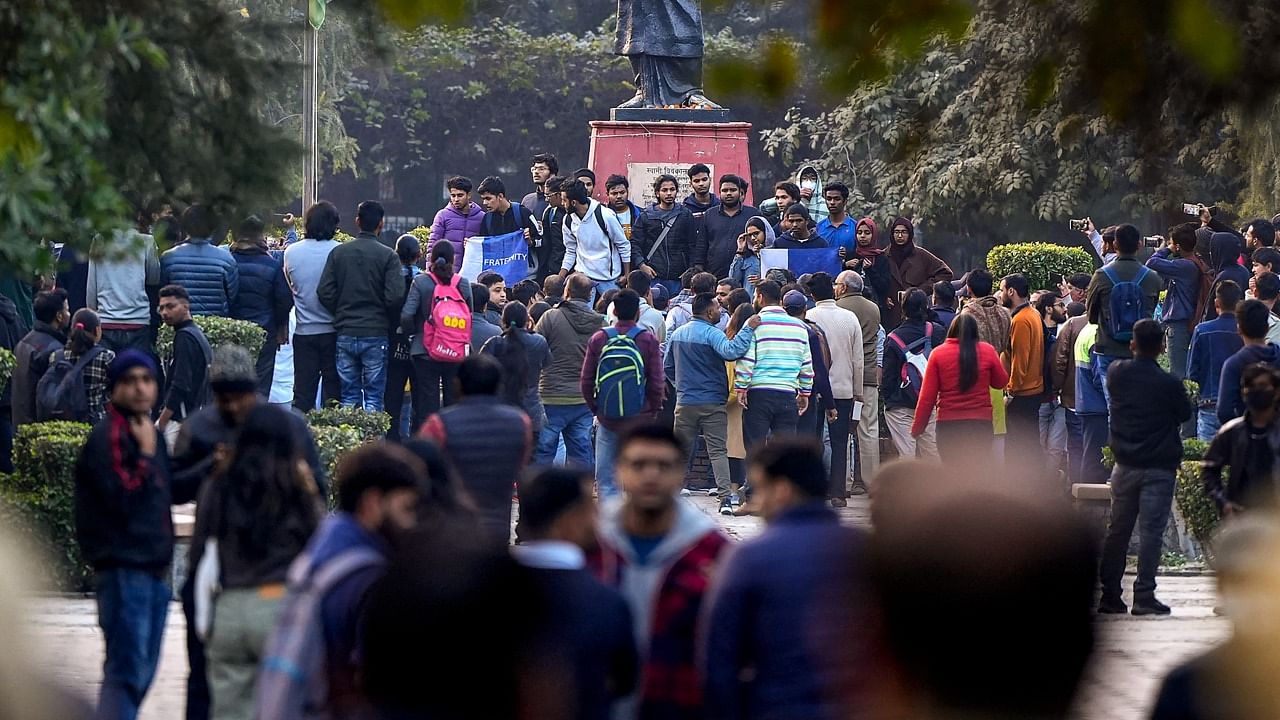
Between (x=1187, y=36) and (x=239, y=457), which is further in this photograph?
(x=239, y=457)

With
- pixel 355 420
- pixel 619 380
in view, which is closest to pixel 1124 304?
pixel 619 380

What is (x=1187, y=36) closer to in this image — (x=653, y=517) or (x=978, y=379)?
(x=653, y=517)

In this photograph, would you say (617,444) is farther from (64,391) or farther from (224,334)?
(224,334)

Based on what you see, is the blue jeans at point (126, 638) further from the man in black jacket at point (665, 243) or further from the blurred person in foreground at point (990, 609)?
the man in black jacket at point (665, 243)

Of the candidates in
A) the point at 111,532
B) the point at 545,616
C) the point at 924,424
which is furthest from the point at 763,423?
the point at 545,616

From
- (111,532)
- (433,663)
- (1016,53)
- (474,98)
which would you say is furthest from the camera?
(474,98)

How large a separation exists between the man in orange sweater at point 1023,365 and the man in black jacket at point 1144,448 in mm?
3960

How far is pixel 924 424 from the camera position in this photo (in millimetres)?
12898

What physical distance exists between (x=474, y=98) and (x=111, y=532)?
4294 centimetres

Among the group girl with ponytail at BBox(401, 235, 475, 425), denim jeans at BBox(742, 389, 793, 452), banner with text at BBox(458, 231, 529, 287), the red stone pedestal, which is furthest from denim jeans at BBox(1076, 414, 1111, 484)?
the red stone pedestal

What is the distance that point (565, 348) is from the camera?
1324 cm

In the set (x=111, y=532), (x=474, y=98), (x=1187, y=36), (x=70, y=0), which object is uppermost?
(x=474, y=98)

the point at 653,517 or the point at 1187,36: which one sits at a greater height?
the point at 1187,36

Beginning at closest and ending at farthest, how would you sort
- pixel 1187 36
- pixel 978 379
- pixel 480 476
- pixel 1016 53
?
1. pixel 1187 36
2. pixel 1016 53
3. pixel 480 476
4. pixel 978 379
